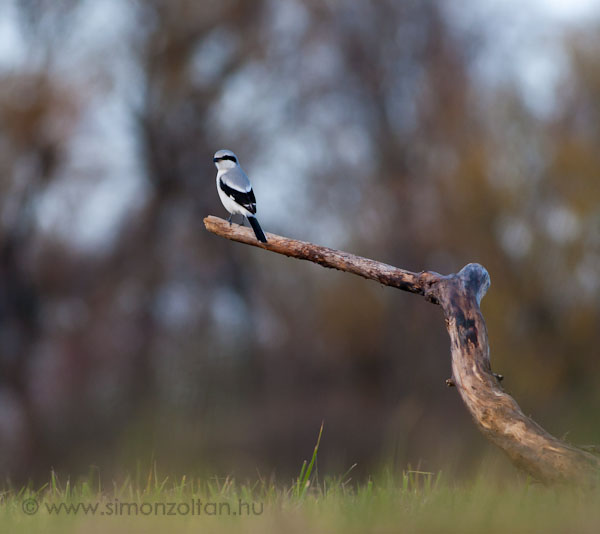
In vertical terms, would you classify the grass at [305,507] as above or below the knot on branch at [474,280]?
below

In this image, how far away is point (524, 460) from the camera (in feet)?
14.0

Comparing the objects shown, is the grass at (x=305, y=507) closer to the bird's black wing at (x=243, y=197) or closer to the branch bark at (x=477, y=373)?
the branch bark at (x=477, y=373)

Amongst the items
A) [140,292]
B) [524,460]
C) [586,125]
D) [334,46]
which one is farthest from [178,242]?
[524,460]

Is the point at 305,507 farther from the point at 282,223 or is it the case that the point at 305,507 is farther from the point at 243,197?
the point at 282,223

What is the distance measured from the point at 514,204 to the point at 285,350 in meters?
7.00

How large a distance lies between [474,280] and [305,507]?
1.98 meters

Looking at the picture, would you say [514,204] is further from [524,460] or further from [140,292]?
[524,460]

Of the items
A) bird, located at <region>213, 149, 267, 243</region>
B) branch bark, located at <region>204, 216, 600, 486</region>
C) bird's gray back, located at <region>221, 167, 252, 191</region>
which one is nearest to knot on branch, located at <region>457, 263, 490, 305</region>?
branch bark, located at <region>204, 216, 600, 486</region>

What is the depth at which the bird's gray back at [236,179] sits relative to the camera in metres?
7.24

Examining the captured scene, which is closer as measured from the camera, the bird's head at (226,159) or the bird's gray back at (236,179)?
the bird's gray back at (236,179)

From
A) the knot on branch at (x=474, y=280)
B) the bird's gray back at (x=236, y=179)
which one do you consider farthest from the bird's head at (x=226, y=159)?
the knot on branch at (x=474, y=280)

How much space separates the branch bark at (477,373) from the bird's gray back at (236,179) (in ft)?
4.73

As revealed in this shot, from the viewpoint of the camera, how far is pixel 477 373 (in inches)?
186

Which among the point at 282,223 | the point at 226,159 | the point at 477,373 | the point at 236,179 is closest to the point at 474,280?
the point at 477,373
